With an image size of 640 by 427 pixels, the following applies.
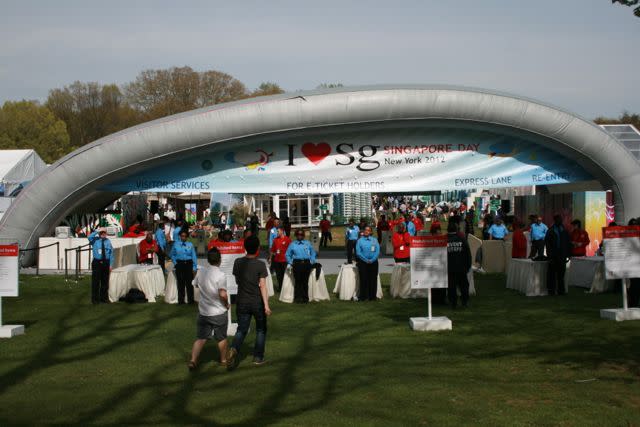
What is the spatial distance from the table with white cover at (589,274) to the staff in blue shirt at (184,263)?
26.9ft

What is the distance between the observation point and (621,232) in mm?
13117

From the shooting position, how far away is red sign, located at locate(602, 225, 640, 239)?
13.1 meters

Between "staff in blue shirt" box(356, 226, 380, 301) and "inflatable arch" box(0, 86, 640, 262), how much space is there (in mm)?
5261

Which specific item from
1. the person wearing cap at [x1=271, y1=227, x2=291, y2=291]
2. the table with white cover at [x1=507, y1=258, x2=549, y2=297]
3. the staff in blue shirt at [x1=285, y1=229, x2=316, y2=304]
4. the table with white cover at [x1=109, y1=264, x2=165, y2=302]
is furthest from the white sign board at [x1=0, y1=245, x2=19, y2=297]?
the table with white cover at [x1=507, y1=258, x2=549, y2=297]

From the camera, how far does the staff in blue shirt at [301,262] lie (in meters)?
16.0

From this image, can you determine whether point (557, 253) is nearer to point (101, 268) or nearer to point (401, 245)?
point (401, 245)

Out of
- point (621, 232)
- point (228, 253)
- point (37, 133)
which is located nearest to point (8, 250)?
point (228, 253)

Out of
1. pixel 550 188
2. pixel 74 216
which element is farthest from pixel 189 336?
pixel 550 188

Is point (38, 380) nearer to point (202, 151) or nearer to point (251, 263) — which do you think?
Result: point (251, 263)

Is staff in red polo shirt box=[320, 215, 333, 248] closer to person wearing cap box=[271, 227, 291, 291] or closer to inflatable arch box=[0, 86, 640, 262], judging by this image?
inflatable arch box=[0, 86, 640, 262]

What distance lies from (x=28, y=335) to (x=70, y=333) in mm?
645

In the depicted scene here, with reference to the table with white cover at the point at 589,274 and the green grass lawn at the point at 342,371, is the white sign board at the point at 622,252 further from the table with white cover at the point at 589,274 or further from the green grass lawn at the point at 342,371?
the table with white cover at the point at 589,274

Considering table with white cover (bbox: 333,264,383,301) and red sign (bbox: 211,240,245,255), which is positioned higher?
red sign (bbox: 211,240,245,255)

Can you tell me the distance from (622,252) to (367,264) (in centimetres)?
503
